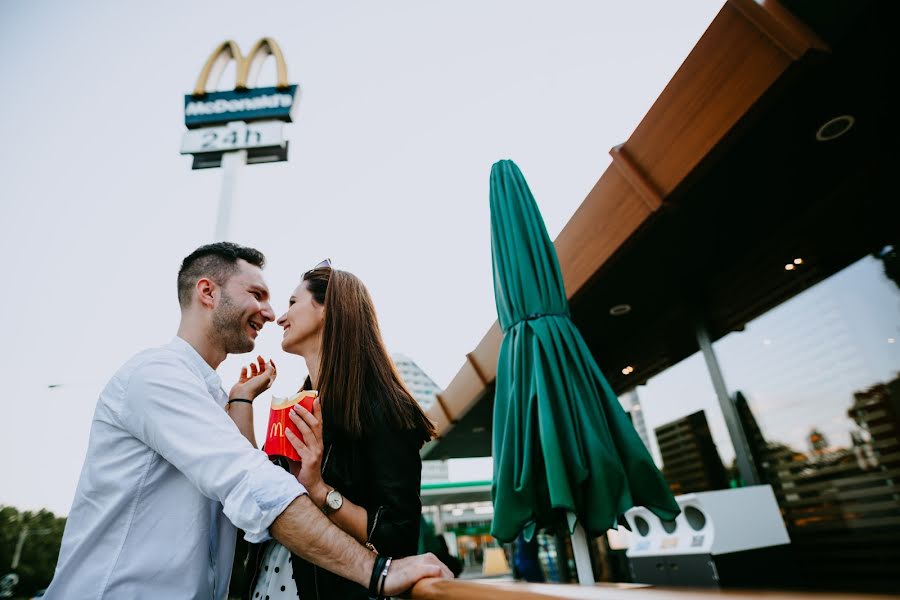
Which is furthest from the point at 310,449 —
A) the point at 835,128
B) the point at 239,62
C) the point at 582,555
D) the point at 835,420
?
the point at 239,62

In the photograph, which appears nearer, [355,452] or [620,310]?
[355,452]

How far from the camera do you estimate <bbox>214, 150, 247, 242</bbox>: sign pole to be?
7.17m

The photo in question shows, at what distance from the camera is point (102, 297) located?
13.3m

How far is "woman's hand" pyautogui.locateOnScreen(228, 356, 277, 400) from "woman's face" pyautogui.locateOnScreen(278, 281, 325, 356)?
0.18m

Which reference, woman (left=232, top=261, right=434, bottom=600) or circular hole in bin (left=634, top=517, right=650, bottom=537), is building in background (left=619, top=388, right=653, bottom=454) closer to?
circular hole in bin (left=634, top=517, right=650, bottom=537)

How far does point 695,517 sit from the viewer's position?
3.59 metres

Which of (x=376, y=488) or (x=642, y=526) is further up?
(x=376, y=488)

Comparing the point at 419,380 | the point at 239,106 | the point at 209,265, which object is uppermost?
the point at 419,380

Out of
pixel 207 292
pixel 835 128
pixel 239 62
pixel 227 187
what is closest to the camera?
pixel 207 292

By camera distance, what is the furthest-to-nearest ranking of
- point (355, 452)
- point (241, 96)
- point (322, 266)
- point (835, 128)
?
point (241, 96)
point (835, 128)
point (322, 266)
point (355, 452)

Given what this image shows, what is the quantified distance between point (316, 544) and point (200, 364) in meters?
0.84

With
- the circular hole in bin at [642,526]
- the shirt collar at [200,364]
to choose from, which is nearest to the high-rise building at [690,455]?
the circular hole in bin at [642,526]

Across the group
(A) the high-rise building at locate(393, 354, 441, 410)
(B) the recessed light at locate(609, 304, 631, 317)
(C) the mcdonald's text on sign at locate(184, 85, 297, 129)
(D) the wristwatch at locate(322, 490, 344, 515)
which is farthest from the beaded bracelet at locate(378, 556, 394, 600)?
(C) the mcdonald's text on sign at locate(184, 85, 297, 129)

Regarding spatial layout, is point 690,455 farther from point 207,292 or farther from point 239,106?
point 239,106
